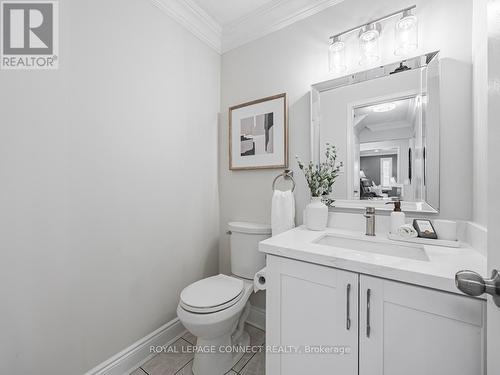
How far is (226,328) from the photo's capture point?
1.21 m

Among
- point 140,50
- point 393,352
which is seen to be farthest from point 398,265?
point 140,50

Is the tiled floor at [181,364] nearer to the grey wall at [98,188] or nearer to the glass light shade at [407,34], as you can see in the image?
the grey wall at [98,188]

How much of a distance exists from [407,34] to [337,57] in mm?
352

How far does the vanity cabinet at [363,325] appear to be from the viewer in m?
0.66

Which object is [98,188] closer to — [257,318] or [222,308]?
[222,308]

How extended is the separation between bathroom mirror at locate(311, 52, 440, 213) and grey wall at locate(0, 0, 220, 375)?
3.40 ft

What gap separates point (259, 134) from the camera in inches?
66.4

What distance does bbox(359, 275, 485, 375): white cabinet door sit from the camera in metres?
0.65

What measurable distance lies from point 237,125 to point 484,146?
4.76 feet

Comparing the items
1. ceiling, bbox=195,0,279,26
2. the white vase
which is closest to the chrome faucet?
the white vase

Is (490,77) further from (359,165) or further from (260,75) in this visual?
(260,75)

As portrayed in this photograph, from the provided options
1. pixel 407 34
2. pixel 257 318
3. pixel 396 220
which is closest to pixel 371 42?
pixel 407 34

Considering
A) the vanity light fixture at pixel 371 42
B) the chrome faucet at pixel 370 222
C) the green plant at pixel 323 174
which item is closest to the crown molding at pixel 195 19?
the vanity light fixture at pixel 371 42

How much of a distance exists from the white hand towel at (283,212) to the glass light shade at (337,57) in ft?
2.72
